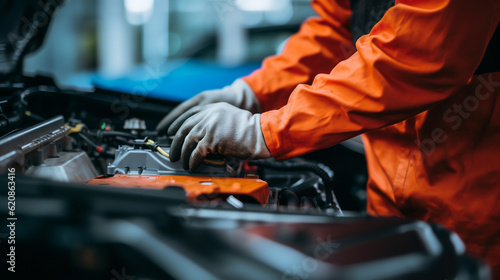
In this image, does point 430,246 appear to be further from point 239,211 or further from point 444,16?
point 444,16

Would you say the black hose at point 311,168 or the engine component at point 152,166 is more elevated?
the engine component at point 152,166

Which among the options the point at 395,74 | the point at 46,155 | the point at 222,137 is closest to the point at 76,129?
the point at 46,155

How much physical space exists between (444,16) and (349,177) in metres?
0.88

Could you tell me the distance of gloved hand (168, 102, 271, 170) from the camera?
2.99 ft

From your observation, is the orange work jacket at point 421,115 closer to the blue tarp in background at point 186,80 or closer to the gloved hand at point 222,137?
the gloved hand at point 222,137

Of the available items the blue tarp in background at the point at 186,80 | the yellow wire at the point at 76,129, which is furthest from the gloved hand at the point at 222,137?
the blue tarp in background at the point at 186,80

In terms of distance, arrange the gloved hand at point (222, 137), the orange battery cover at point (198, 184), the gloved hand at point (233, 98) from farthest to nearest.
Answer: the gloved hand at point (233, 98) → the gloved hand at point (222, 137) → the orange battery cover at point (198, 184)

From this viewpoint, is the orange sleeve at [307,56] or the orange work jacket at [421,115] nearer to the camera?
the orange work jacket at [421,115]

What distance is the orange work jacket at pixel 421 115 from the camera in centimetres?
79

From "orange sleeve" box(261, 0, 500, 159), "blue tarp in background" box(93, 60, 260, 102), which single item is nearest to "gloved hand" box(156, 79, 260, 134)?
"orange sleeve" box(261, 0, 500, 159)

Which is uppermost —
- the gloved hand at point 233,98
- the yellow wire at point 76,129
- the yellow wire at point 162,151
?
the gloved hand at point 233,98

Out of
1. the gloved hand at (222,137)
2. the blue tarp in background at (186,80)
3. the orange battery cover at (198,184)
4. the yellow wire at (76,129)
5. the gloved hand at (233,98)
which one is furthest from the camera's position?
the blue tarp in background at (186,80)

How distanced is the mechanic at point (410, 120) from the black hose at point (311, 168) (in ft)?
0.44

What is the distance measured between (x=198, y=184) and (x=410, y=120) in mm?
557
